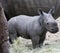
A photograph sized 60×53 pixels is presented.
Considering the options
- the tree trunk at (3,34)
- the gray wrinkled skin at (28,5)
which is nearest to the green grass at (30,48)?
the gray wrinkled skin at (28,5)

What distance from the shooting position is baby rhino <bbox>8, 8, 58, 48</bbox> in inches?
181

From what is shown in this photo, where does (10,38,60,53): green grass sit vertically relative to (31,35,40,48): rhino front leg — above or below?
below

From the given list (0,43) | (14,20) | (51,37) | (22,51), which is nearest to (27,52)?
(22,51)

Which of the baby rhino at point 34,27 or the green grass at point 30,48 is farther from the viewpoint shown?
the baby rhino at point 34,27

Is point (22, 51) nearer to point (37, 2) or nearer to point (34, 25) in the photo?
point (34, 25)

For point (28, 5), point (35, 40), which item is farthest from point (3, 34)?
point (28, 5)

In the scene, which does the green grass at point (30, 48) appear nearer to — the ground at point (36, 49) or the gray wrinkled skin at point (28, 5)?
the ground at point (36, 49)

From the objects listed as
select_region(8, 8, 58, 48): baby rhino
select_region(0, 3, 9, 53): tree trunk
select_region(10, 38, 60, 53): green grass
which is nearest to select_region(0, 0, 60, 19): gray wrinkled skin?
select_region(8, 8, 58, 48): baby rhino

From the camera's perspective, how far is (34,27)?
4711mm

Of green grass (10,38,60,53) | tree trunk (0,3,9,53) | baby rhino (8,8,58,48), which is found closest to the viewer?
tree trunk (0,3,9,53)

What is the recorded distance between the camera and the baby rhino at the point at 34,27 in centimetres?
461

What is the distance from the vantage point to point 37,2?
566cm

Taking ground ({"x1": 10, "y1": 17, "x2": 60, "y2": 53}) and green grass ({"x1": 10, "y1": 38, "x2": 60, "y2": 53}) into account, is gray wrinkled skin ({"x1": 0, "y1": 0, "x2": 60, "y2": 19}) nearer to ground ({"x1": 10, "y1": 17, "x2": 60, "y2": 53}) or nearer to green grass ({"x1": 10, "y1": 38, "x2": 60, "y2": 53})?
ground ({"x1": 10, "y1": 17, "x2": 60, "y2": 53})

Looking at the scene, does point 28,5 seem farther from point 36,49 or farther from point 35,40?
point 36,49
